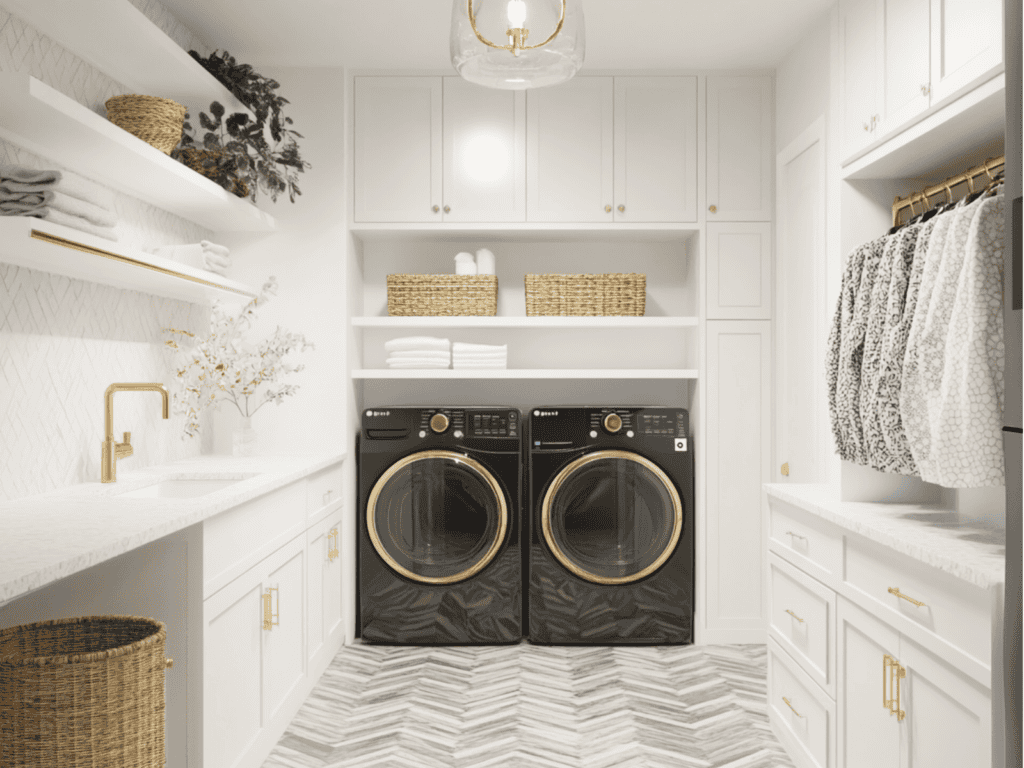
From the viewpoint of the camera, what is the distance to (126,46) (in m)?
2.37

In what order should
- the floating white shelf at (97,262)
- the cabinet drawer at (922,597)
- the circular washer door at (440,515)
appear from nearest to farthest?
the cabinet drawer at (922,597)
the floating white shelf at (97,262)
the circular washer door at (440,515)

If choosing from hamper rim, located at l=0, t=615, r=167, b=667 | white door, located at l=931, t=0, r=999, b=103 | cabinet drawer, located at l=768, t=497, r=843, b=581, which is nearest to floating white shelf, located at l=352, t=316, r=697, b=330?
cabinet drawer, located at l=768, t=497, r=843, b=581

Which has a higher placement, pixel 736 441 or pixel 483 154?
pixel 483 154

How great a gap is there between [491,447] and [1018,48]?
2772mm

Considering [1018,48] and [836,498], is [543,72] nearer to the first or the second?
[1018,48]

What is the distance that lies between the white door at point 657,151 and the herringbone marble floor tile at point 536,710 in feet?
6.25

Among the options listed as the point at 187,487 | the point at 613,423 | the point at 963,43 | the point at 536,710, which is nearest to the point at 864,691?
the point at 536,710

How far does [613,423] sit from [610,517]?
407 mm

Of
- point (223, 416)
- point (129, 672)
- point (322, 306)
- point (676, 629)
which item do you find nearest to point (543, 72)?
point (129, 672)

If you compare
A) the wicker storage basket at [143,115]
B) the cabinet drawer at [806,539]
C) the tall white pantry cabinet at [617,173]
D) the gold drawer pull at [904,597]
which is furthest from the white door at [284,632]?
the gold drawer pull at [904,597]

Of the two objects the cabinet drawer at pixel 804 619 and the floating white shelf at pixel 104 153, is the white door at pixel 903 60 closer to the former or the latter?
the cabinet drawer at pixel 804 619

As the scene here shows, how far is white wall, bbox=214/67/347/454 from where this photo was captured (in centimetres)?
337

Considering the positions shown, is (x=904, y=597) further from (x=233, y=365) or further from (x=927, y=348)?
(x=233, y=365)

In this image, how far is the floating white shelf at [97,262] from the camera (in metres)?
1.71
